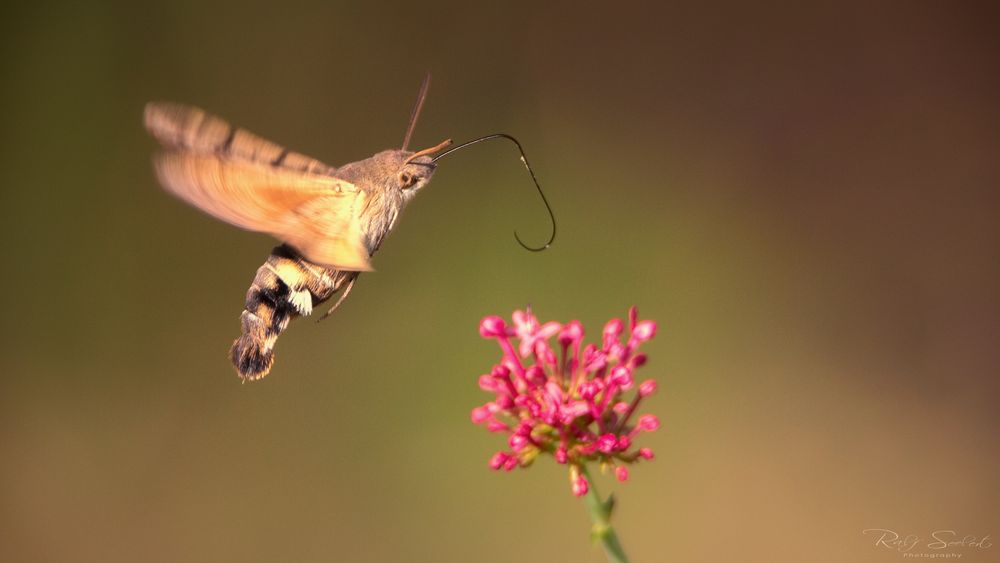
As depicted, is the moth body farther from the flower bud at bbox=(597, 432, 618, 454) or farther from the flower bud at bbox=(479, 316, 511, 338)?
the flower bud at bbox=(597, 432, 618, 454)

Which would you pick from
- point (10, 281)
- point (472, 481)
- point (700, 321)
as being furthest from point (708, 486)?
point (10, 281)

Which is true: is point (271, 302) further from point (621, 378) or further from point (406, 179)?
point (621, 378)

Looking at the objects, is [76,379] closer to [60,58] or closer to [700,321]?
[60,58]

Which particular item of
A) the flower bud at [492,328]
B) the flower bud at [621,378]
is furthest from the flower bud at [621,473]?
the flower bud at [492,328]

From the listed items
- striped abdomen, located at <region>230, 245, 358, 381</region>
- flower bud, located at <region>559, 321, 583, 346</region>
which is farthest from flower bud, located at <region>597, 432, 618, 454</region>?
striped abdomen, located at <region>230, 245, 358, 381</region>

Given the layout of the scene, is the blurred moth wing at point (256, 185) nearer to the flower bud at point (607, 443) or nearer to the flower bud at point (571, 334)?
the flower bud at point (571, 334)

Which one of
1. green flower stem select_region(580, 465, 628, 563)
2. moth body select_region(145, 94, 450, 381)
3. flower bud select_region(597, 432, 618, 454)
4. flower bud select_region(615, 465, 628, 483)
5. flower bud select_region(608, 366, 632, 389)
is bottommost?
green flower stem select_region(580, 465, 628, 563)
